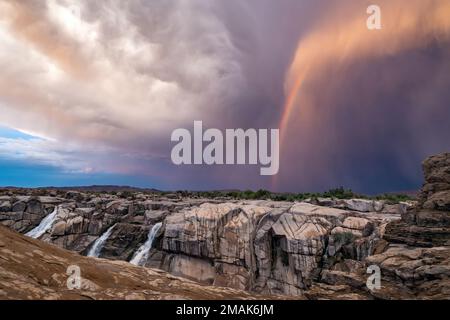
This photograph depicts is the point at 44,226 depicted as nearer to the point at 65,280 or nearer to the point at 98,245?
the point at 98,245

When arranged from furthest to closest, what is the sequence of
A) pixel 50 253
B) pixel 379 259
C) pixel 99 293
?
pixel 379 259, pixel 50 253, pixel 99 293

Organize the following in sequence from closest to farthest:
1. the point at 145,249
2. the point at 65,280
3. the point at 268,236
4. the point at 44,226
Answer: the point at 65,280 < the point at 268,236 < the point at 145,249 < the point at 44,226

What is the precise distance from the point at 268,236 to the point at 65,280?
3868cm

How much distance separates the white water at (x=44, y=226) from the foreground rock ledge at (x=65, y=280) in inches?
2180

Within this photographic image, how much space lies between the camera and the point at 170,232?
52.5 meters

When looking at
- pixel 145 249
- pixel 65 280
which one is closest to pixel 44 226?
pixel 145 249

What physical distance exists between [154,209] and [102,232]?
→ 10.9 meters

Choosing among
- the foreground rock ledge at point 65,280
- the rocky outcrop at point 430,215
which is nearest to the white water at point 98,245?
the foreground rock ledge at point 65,280

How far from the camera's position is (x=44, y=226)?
62.3m

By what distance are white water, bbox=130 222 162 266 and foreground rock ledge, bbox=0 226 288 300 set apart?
1661 inches
